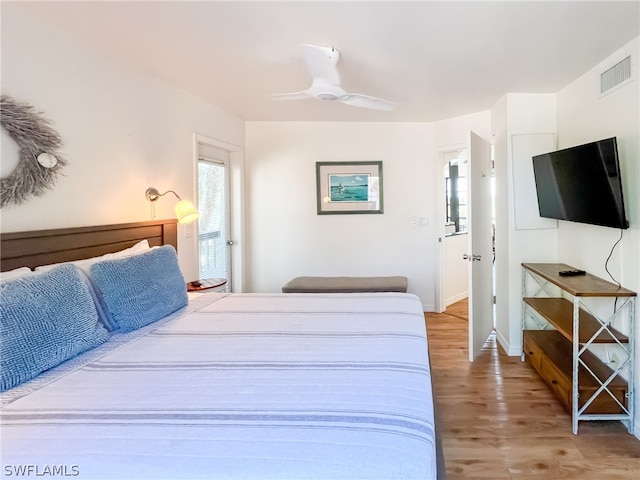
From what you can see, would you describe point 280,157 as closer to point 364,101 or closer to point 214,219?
point 214,219

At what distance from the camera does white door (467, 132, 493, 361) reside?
3.23 metres

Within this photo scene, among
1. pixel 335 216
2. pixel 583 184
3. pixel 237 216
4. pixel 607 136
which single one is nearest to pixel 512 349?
pixel 583 184

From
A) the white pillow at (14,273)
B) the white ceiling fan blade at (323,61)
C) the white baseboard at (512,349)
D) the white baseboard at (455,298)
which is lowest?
the white baseboard at (512,349)

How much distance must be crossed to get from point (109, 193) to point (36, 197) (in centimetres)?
52

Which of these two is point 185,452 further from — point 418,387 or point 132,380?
point 418,387

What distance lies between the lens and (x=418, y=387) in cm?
127

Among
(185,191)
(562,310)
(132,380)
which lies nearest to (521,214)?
(562,310)

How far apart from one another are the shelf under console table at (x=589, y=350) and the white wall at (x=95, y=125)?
2.93 meters

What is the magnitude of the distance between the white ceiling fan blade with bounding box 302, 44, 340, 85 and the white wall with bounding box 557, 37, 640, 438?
176 centimetres

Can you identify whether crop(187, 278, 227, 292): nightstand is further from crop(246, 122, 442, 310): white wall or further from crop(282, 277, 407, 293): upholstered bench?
crop(246, 122, 442, 310): white wall

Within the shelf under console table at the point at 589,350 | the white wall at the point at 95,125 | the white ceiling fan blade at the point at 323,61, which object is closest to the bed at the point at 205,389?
the white wall at the point at 95,125

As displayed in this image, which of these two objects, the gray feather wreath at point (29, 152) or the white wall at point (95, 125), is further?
the white wall at point (95, 125)

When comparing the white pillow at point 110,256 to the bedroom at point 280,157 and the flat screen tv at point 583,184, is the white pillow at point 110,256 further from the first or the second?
the flat screen tv at point 583,184

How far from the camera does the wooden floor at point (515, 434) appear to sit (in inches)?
75.2
